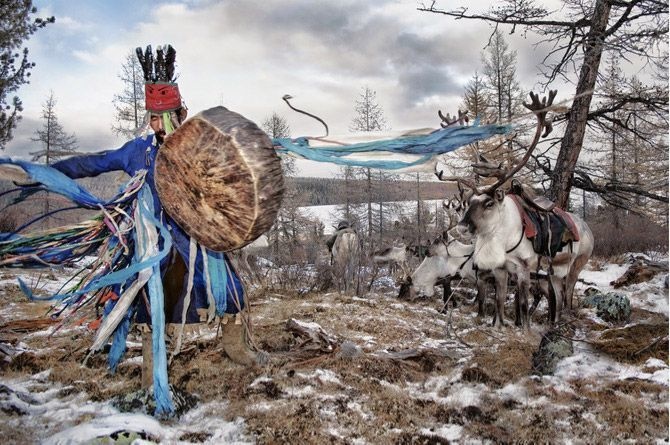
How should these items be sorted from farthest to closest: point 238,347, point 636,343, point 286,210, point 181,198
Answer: point 286,210 → point 636,343 → point 238,347 → point 181,198

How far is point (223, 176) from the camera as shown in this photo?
2.40 metres

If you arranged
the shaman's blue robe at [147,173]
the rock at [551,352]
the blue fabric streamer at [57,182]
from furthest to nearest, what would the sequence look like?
1. the rock at [551,352]
2. the shaman's blue robe at [147,173]
3. the blue fabric streamer at [57,182]

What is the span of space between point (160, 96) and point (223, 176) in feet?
3.44

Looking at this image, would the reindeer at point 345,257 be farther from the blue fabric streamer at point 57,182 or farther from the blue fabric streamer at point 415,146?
the blue fabric streamer at point 57,182

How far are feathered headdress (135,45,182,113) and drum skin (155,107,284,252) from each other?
2.01ft

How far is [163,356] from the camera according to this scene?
275cm

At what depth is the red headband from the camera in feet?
9.88

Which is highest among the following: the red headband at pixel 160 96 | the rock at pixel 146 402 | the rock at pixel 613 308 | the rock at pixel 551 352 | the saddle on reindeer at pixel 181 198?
the red headband at pixel 160 96

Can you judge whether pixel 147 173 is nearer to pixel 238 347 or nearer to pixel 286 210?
pixel 238 347

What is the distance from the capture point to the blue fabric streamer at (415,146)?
2682 millimetres

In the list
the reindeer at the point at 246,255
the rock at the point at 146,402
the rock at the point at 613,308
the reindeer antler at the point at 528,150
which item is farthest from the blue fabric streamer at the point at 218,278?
the rock at the point at 613,308

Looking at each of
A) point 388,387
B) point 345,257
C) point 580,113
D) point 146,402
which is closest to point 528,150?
point 388,387

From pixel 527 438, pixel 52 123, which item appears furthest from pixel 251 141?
pixel 52 123

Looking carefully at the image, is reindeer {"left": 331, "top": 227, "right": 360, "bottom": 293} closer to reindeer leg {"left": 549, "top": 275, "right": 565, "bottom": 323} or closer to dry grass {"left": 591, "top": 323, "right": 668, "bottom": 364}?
reindeer leg {"left": 549, "top": 275, "right": 565, "bottom": 323}
